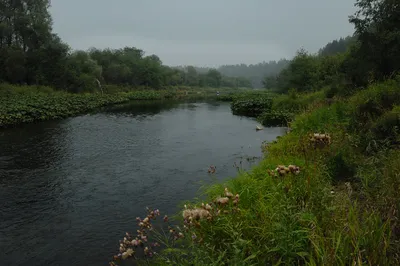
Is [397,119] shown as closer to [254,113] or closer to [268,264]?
[268,264]

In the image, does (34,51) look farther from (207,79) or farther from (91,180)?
(207,79)

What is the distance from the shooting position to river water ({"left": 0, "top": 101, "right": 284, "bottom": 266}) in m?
5.62

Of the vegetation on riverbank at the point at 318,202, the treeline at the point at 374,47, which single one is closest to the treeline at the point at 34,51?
the treeline at the point at 374,47

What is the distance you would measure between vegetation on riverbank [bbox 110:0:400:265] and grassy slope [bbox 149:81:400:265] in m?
0.01

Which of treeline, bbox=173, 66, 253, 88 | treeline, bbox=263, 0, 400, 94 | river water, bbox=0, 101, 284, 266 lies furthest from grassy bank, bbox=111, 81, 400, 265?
treeline, bbox=173, 66, 253, 88

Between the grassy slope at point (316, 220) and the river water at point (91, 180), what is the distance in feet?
6.87

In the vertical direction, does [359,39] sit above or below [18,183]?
above

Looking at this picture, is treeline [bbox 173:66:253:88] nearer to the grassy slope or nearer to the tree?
the tree

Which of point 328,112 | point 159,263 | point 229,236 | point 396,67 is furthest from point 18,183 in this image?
point 396,67

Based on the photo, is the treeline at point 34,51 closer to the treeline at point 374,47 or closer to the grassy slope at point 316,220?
the treeline at point 374,47

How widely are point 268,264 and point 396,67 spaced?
14.9 m

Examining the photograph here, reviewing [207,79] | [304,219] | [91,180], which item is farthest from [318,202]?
[207,79]

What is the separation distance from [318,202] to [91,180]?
23.8 ft

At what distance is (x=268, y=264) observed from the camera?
3414mm
